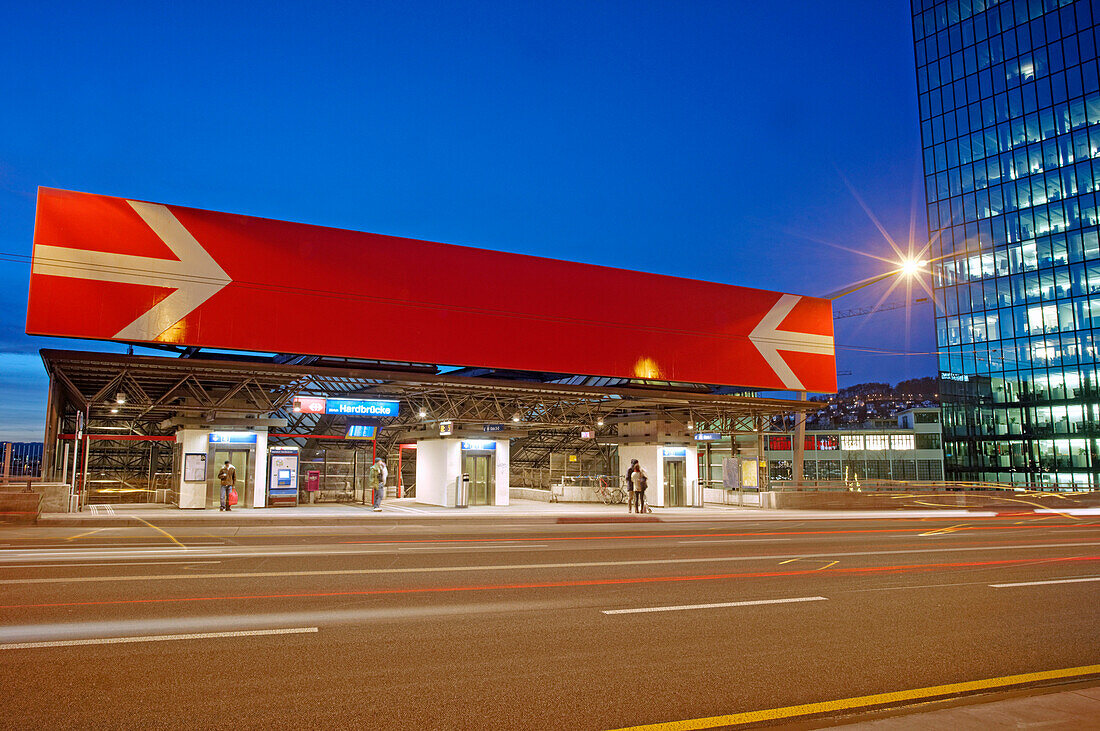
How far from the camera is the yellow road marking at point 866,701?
4.74m

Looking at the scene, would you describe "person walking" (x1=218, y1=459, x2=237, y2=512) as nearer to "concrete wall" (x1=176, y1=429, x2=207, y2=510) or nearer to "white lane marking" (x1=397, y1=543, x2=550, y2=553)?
"concrete wall" (x1=176, y1=429, x2=207, y2=510)

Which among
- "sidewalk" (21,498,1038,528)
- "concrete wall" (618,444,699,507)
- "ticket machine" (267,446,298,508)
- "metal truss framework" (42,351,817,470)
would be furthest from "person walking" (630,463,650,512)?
"ticket machine" (267,446,298,508)

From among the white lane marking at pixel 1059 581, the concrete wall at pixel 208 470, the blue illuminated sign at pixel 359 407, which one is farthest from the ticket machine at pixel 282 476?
the white lane marking at pixel 1059 581

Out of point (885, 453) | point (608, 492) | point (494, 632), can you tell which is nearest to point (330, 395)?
point (608, 492)

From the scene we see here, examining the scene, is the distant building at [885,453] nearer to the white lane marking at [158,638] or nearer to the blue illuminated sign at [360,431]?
the blue illuminated sign at [360,431]

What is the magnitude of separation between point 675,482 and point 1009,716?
1179 inches

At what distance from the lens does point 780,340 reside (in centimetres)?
3428

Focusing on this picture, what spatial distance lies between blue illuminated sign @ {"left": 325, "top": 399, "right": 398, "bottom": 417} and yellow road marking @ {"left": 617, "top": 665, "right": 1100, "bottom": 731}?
22167mm

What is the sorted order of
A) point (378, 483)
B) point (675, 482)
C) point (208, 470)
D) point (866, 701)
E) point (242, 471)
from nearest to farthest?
point (866, 701) < point (208, 470) < point (242, 471) < point (378, 483) < point (675, 482)

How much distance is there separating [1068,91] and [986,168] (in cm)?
804

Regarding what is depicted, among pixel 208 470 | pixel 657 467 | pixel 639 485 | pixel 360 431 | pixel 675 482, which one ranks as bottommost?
pixel 675 482

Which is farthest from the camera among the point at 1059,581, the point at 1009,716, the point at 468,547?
the point at 468,547

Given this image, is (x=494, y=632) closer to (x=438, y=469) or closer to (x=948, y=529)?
(x=948, y=529)

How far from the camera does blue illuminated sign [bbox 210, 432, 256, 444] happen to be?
84.8 feet
